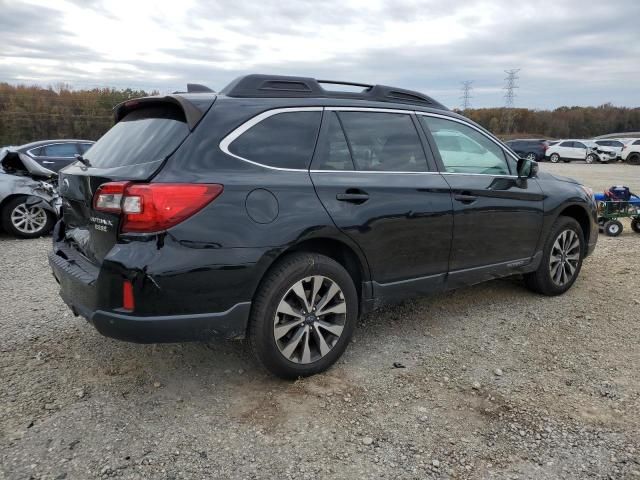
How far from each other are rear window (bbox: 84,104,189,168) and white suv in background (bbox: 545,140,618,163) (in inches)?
1398

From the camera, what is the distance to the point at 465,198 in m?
3.94

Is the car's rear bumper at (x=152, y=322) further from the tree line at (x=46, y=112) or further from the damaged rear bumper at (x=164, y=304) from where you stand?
the tree line at (x=46, y=112)

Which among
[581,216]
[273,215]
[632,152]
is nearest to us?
[273,215]

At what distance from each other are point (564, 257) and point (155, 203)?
3977 mm

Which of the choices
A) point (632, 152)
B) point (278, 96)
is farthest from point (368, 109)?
point (632, 152)

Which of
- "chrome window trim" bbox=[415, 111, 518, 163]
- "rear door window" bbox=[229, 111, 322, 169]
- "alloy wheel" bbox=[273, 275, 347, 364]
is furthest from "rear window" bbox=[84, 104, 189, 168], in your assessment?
"chrome window trim" bbox=[415, 111, 518, 163]

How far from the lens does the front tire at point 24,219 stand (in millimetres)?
7906

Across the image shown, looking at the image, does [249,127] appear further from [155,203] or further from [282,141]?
[155,203]

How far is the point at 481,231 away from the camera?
4.09 meters

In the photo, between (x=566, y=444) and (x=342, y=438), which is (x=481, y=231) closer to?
(x=566, y=444)

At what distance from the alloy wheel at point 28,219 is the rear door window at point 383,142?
6.52 metres

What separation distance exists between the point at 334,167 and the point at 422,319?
5.77ft

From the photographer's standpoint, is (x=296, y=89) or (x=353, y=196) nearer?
(x=353, y=196)

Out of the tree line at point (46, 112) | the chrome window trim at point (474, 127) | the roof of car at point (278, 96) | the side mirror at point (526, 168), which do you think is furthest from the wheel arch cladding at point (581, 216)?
the tree line at point (46, 112)
